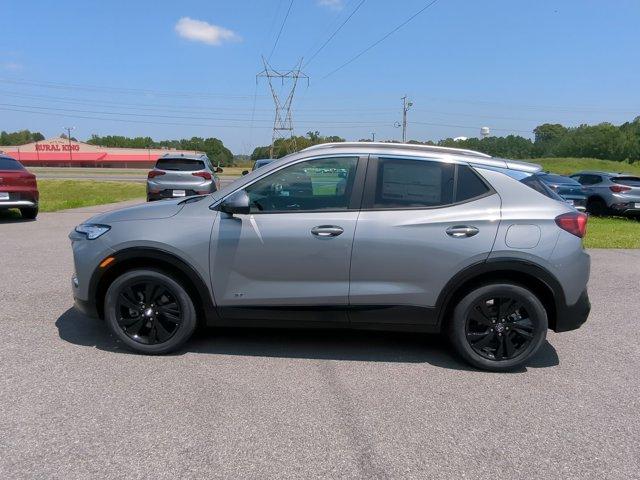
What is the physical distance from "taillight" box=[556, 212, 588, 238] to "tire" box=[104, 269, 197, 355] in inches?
119

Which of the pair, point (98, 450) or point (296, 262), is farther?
point (296, 262)

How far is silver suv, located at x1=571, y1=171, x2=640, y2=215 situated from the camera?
16.2 metres

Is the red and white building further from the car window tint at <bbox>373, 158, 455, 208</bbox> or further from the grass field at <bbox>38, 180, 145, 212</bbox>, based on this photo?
the car window tint at <bbox>373, 158, 455, 208</bbox>

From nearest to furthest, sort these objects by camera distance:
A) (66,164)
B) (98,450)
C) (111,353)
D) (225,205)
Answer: (98,450)
(225,205)
(111,353)
(66,164)

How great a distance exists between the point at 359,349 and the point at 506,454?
1798 millimetres

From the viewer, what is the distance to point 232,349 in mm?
4562

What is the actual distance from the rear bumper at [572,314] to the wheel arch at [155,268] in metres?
2.77

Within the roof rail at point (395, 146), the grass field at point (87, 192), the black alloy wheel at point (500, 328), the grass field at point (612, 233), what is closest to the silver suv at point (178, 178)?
the grass field at point (87, 192)

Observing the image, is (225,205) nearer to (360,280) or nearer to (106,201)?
(360,280)

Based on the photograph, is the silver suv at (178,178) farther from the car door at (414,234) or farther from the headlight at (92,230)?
the car door at (414,234)

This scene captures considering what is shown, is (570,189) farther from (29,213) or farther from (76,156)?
(76,156)

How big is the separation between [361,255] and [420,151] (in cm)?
104

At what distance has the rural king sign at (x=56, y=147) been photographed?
312 feet

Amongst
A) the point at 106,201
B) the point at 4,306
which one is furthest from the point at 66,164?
the point at 4,306
